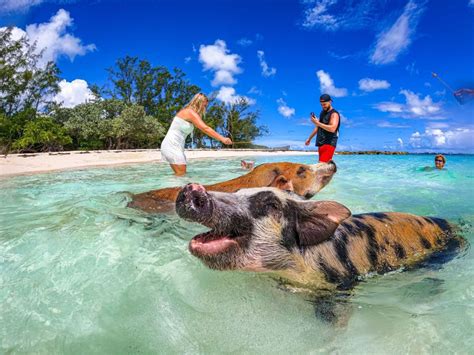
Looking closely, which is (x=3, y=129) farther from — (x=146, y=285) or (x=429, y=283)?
(x=429, y=283)

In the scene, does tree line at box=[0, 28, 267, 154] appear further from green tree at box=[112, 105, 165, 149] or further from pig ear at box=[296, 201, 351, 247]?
pig ear at box=[296, 201, 351, 247]

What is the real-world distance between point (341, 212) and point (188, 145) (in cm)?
5161

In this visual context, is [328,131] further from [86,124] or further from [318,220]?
[86,124]

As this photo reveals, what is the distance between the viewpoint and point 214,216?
263 cm

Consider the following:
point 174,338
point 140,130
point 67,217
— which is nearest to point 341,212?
point 174,338

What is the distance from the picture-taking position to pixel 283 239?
9.96 feet

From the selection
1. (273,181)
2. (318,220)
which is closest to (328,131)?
(273,181)

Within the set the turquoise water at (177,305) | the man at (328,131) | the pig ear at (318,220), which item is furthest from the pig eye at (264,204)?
the man at (328,131)

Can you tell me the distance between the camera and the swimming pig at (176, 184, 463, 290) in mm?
2713

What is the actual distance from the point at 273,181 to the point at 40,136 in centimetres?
2632

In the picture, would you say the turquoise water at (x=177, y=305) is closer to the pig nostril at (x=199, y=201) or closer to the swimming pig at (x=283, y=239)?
the swimming pig at (x=283, y=239)

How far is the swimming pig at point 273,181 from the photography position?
496 cm

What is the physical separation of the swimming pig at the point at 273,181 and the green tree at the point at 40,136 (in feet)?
79.5

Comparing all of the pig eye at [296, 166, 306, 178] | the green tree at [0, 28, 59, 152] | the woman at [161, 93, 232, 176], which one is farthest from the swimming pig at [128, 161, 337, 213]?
the green tree at [0, 28, 59, 152]
